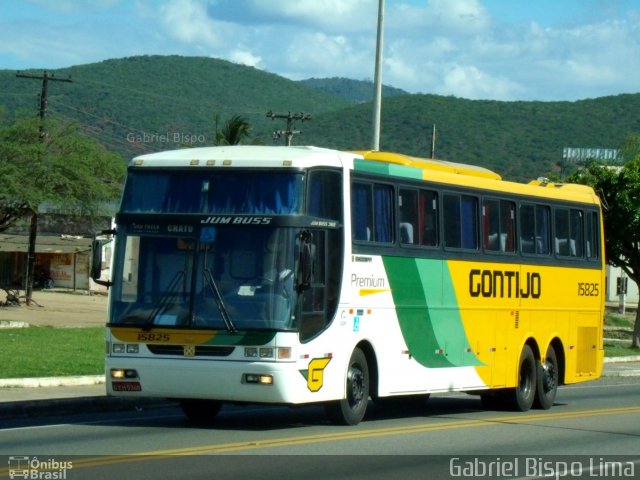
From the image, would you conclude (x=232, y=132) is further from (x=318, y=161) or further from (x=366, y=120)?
(x=366, y=120)

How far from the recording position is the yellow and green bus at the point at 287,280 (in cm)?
1446

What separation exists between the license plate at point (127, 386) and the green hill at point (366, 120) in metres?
104

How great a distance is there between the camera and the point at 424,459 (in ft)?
41.7

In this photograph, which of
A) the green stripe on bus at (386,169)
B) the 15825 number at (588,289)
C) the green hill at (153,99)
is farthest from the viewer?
the green hill at (153,99)

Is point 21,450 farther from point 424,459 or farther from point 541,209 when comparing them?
point 541,209

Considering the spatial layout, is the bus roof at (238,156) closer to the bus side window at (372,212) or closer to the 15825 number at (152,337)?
the bus side window at (372,212)

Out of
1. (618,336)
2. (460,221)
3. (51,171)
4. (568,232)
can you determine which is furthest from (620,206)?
(460,221)

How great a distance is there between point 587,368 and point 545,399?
1834 millimetres

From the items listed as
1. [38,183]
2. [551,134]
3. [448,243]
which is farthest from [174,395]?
[551,134]

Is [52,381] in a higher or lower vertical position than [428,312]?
lower

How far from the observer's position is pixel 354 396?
51.0 ft

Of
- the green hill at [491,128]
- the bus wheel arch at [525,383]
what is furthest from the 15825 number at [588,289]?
the green hill at [491,128]

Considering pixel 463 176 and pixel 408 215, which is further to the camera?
pixel 463 176

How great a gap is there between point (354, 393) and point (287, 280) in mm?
1959
